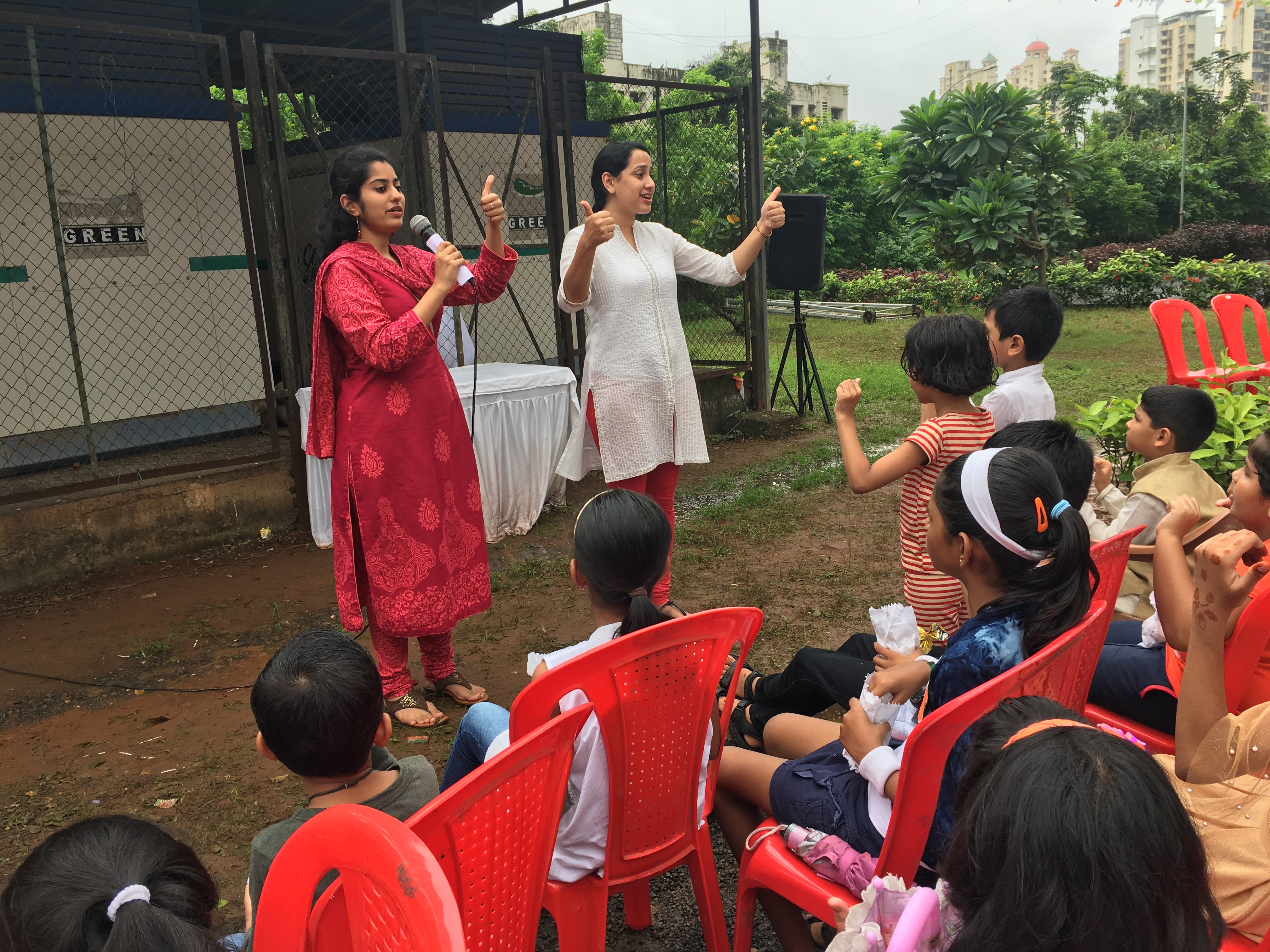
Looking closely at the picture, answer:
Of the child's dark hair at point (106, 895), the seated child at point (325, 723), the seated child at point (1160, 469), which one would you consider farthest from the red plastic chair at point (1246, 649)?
the child's dark hair at point (106, 895)

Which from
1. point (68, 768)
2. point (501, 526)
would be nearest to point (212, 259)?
point (501, 526)

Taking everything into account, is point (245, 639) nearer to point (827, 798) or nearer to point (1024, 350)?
point (827, 798)

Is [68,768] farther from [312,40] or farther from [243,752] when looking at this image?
[312,40]

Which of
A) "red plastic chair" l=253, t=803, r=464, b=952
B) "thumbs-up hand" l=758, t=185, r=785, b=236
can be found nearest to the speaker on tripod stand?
"thumbs-up hand" l=758, t=185, r=785, b=236

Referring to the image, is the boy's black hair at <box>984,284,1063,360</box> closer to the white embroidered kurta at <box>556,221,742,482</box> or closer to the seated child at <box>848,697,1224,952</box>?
the white embroidered kurta at <box>556,221,742,482</box>

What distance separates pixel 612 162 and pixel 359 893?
2723 mm

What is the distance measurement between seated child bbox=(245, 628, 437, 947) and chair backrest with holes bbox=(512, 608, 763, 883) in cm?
28

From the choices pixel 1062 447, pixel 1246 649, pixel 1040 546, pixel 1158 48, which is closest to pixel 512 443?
pixel 1062 447

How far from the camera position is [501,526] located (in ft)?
16.9

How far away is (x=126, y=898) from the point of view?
3.32 ft

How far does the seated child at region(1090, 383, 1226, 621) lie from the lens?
2578 mm

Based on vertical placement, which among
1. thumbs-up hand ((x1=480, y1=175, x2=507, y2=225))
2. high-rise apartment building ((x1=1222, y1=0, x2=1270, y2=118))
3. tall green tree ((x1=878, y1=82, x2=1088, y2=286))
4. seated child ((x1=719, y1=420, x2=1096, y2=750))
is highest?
high-rise apartment building ((x1=1222, y1=0, x2=1270, y2=118))

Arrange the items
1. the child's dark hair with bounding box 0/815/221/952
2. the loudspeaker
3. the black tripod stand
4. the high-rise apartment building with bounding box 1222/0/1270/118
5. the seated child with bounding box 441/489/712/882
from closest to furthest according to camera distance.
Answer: the child's dark hair with bounding box 0/815/221/952 < the seated child with bounding box 441/489/712/882 < the black tripod stand < the loudspeaker < the high-rise apartment building with bounding box 1222/0/1270/118

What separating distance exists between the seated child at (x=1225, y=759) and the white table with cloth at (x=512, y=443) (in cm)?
367
